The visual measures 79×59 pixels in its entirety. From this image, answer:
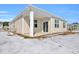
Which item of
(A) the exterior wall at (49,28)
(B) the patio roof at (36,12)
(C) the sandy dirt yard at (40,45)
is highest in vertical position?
(B) the patio roof at (36,12)

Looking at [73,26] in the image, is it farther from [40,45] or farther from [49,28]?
[40,45]

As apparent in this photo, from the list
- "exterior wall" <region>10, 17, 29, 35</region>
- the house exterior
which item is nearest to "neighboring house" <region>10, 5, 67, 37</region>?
"exterior wall" <region>10, 17, 29, 35</region>

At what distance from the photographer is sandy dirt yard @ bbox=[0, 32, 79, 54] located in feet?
16.2

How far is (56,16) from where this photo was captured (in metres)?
5.16

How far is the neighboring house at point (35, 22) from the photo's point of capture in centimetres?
503

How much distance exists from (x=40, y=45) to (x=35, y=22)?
0.51 meters

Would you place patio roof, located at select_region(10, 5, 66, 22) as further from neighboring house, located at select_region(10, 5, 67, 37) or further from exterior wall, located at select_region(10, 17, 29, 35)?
exterior wall, located at select_region(10, 17, 29, 35)

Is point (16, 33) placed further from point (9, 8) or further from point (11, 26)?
point (9, 8)

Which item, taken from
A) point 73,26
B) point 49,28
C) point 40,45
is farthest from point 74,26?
point 40,45

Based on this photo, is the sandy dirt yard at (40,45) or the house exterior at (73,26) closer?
the sandy dirt yard at (40,45)

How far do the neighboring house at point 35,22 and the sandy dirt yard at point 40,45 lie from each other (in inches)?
6.3

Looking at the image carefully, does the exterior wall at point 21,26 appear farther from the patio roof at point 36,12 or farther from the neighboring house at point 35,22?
the patio roof at point 36,12

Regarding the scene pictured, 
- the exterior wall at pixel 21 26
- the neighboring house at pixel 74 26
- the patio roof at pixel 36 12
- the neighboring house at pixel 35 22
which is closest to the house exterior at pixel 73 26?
the neighboring house at pixel 74 26
